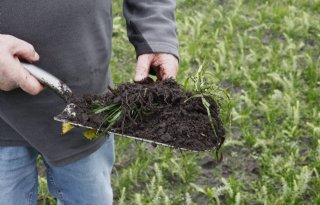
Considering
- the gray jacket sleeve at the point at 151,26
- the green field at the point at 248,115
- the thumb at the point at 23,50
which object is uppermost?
the thumb at the point at 23,50

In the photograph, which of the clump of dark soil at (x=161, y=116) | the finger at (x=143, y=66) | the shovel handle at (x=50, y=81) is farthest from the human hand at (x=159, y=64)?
the shovel handle at (x=50, y=81)

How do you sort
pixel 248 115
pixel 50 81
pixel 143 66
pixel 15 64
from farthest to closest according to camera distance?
pixel 248 115 → pixel 143 66 → pixel 50 81 → pixel 15 64

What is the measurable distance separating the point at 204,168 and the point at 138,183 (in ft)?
1.77

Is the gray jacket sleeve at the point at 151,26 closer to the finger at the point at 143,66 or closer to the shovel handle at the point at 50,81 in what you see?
the finger at the point at 143,66

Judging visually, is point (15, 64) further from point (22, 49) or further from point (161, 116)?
point (161, 116)

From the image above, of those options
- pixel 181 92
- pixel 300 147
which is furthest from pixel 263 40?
pixel 181 92

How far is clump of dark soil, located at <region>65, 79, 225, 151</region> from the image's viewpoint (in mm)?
2080

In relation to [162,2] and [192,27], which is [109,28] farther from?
[192,27]

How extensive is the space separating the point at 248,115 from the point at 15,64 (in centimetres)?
283

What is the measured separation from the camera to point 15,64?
1.96 metres

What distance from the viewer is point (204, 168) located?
402 centimetres

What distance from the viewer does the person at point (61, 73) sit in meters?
2.05

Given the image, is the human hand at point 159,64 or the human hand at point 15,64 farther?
the human hand at point 159,64

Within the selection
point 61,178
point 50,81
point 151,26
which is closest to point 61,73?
point 50,81
